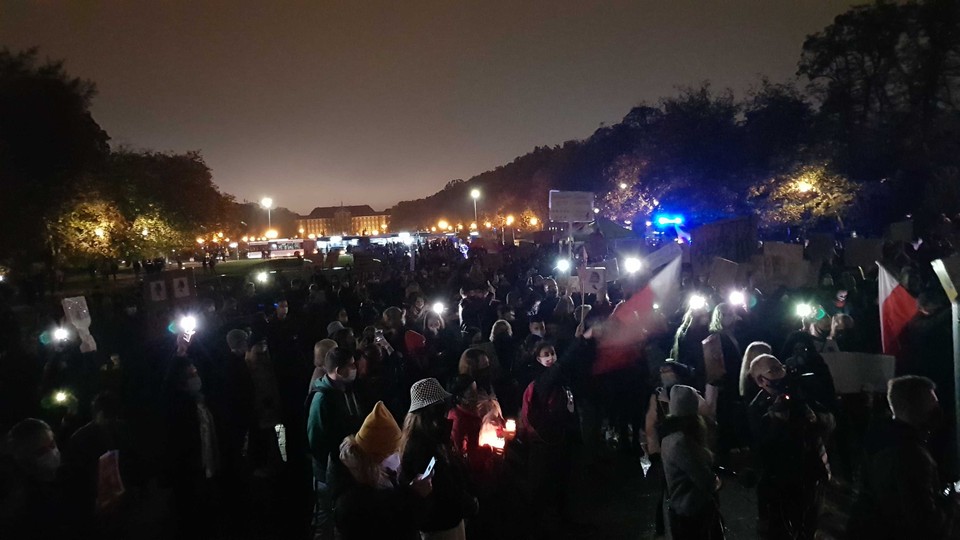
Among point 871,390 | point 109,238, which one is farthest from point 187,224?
point 871,390

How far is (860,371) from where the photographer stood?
232 inches

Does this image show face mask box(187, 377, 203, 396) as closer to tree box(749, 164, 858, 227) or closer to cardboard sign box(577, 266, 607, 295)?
cardboard sign box(577, 266, 607, 295)

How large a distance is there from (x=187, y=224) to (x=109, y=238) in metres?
16.1

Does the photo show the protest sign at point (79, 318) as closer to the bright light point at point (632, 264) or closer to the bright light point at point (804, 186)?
the bright light point at point (632, 264)

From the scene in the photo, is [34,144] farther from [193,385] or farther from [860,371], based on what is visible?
[860,371]

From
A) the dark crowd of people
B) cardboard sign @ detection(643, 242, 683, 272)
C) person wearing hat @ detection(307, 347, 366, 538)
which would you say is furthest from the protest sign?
cardboard sign @ detection(643, 242, 683, 272)

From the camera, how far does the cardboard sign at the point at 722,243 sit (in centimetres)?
1537

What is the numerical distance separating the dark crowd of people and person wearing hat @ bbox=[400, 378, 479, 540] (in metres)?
0.01

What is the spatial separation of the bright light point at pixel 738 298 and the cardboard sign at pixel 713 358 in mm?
2450

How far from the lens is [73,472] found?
12.5 ft

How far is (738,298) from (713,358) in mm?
2932

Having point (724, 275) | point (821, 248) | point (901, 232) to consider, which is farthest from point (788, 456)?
point (901, 232)

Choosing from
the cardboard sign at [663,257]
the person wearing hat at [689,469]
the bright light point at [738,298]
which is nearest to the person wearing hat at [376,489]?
the person wearing hat at [689,469]

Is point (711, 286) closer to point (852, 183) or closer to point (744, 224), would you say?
point (744, 224)
